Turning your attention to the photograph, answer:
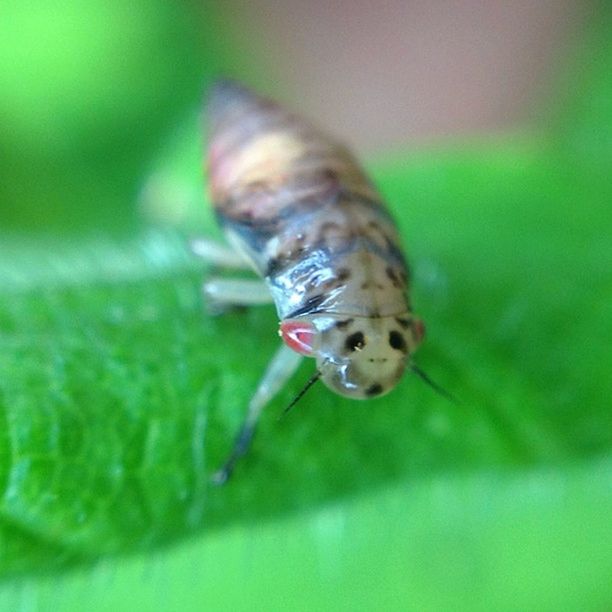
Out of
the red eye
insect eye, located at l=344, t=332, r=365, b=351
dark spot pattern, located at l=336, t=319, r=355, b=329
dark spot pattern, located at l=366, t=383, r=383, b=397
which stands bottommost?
dark spot pattern, located at l=366, t=383, r=383, b=397

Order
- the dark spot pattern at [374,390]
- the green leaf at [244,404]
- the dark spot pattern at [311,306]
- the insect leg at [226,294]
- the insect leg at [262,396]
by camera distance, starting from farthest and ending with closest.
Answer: the insect leg at [226,294] < the dark spot pattern at [311,306] < the dark spot pattern at [374,390] < the insect leg at [262,396] < the green leaf at [244,404]

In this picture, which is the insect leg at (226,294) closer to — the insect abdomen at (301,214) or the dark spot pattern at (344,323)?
the insect abdomen at (301,214)

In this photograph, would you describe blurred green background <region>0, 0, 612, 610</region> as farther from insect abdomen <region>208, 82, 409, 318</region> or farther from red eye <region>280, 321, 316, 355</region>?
insect abdomen <region>208, 82, 409, 318</region>

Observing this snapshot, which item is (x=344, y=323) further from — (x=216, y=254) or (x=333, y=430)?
(x=216, y=254)

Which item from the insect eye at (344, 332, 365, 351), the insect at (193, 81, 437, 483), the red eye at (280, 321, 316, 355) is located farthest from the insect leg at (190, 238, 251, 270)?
the insect eye at (344, 332, 365, 351)

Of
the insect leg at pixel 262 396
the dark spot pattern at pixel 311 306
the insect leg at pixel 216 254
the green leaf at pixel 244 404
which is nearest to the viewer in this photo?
the green leaf at pixel 244 404

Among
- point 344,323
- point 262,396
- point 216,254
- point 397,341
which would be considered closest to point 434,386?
point 397,341

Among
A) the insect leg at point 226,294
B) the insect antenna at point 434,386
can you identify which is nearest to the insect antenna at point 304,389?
the insect antenna at point 434,386
